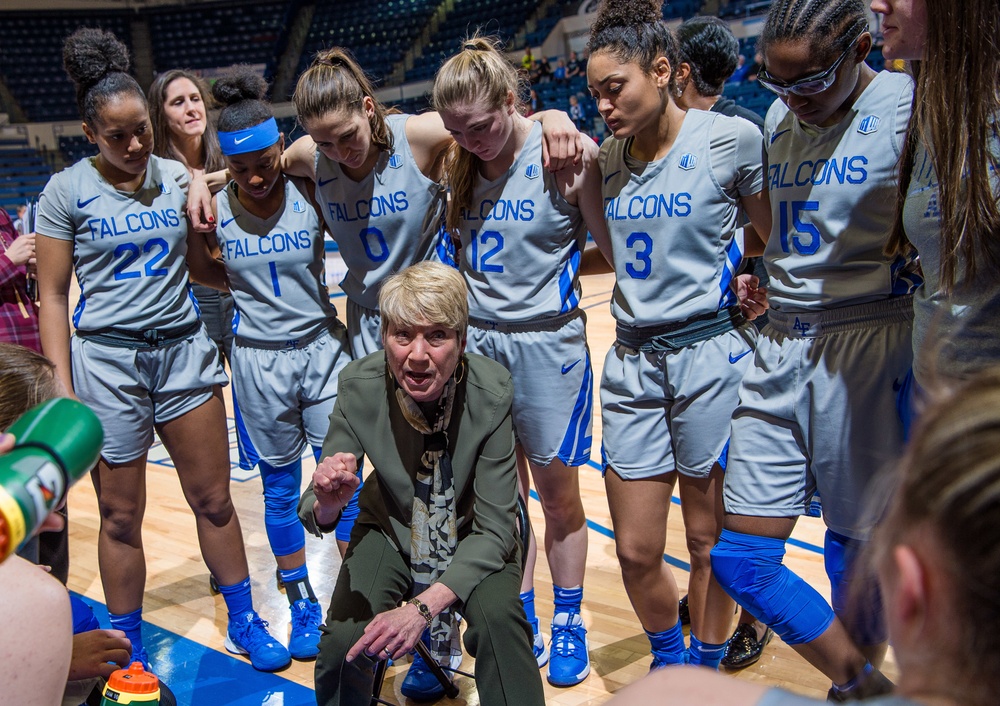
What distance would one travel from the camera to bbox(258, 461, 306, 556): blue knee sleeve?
310cm

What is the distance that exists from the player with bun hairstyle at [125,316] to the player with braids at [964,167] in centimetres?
218

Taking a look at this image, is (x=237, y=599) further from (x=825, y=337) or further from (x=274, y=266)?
(x=825, y=337)

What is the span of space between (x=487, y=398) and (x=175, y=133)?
2129 millimetres

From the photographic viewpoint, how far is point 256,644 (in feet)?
10.0

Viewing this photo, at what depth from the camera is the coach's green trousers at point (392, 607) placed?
2.06m

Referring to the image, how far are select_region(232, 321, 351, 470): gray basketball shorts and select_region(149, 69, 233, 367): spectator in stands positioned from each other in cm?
55

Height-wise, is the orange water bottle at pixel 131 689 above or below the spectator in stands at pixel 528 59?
below

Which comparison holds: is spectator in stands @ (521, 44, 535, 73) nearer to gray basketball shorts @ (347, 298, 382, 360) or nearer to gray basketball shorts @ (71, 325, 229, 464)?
gray basketball shorts @ (347, 298, 382, 360)

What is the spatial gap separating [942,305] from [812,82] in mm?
614

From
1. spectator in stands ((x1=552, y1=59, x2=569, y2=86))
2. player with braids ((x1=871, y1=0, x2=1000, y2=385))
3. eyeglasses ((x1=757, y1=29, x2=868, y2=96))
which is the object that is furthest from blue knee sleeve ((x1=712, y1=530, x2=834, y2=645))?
spectator in stands ((x1=552, y1=59, x2=569, y2=86))

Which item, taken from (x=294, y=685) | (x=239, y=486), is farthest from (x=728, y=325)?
(x=239, y=486)

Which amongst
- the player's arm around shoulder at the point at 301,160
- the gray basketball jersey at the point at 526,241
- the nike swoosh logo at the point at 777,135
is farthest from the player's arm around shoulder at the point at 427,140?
the nike swoosh logo at the point at 777,135

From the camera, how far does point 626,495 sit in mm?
2502

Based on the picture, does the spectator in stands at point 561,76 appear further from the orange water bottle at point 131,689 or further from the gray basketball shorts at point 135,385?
the orange water bottle at point 131,689
